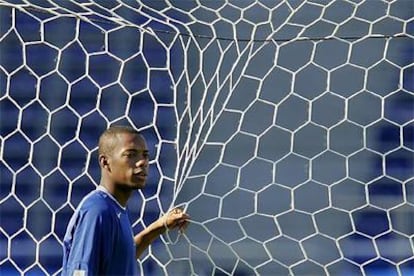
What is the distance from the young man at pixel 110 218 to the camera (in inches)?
48.9

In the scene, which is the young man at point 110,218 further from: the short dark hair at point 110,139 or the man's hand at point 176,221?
the man's hand at point 176,221

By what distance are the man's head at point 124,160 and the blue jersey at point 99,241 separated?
0.03 m

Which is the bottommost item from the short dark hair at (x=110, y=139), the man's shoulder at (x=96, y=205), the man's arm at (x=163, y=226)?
the man's arm at (x=163, y=226)

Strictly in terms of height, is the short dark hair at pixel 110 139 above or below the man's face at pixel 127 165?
above

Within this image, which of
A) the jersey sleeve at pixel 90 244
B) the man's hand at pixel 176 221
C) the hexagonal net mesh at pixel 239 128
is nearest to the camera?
the jersey sleeve at pixel 90 244

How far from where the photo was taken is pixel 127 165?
131cm

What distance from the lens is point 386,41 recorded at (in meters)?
1.84

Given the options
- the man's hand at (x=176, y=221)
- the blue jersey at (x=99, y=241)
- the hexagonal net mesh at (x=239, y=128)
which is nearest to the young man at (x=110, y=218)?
the blue jersey at (x=99, y=241)

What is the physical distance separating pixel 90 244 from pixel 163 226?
208 millimetres

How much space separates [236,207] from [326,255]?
0.17 m

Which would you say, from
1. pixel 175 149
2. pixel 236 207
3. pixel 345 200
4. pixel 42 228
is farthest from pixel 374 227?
pixel 42 228

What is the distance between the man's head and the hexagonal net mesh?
40 centimetres

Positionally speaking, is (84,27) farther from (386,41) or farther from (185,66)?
(386,41)

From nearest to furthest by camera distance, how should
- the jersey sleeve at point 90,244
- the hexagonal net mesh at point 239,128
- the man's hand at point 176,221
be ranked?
the jersey sleeve at point 90,244 → the man's hand at point 176,221 → the hexagonal net mesh at point 239,128
